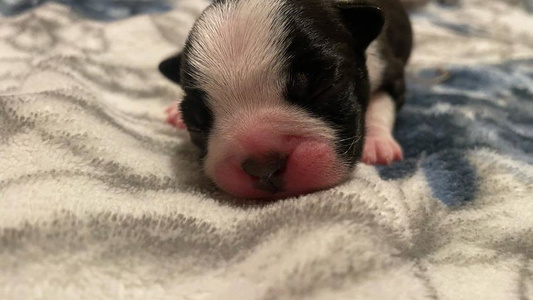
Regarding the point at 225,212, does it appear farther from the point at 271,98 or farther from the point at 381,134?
the point at 381,134

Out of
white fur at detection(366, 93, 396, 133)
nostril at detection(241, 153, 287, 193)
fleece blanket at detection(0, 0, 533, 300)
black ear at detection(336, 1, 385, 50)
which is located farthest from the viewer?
white fur at detection(366, 93, 396, 133)

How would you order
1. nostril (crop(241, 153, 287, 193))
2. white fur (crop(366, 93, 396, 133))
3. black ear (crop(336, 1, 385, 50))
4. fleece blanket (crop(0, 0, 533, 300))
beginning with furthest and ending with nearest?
1. white fur (crop(366, 93, 396, 133))
2. black ear (crop(336, 1, 385, 50))
3. nostril (crop(241, 153, 287, 193))
4. fleece blanket (crop(0, 0, 533, 300))

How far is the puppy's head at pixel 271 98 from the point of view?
1022 millimetres

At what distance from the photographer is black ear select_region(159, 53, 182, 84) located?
157 centimetres

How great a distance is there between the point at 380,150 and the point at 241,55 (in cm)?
49

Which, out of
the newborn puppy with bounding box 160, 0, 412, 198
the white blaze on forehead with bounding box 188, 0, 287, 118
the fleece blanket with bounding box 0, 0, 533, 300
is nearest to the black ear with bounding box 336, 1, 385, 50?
the newborn puppy with bounding box 160, 0, 412, 198

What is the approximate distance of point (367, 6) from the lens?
4.20ft

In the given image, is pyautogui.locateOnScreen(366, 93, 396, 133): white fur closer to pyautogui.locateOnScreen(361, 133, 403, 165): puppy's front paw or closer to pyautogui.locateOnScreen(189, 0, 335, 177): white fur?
pyautogui.locateOnScreen(361, 133, 403, 165): puppy's front paw

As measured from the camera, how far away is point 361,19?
1.30 m

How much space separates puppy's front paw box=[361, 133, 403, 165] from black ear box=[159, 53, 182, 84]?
0.61 m

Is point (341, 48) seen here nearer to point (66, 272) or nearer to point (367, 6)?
point (367, 6)

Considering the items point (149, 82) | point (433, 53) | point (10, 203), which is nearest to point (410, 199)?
point (10, 203)

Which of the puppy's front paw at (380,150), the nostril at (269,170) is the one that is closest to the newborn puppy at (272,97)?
the nostril at (269,170)

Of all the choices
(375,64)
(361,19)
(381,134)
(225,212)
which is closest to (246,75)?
(225,212)
